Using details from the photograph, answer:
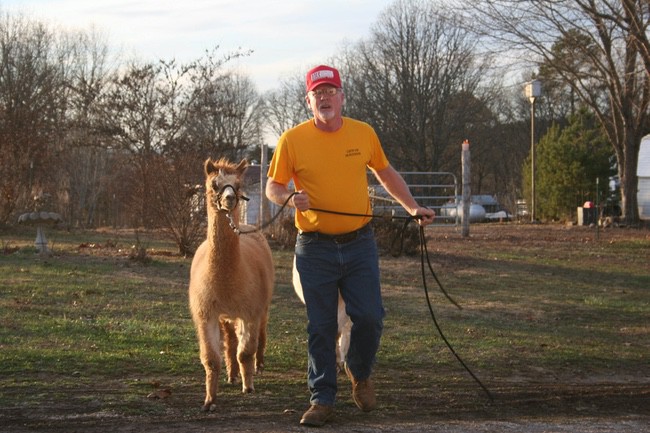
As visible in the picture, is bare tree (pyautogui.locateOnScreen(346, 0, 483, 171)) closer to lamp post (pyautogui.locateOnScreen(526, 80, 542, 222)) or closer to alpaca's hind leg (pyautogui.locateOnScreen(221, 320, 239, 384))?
lamp post (pyautogui.locateOnScreen(526, 80, 542, 222))

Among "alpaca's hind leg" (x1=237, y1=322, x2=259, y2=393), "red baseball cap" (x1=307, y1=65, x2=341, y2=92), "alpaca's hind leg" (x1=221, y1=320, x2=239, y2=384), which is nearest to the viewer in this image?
"red baseball cap" (x1=307, y1=65, x2=341, y2=92)

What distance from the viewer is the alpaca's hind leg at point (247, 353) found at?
23.3ft

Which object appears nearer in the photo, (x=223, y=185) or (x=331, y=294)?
(x=331, y=294)

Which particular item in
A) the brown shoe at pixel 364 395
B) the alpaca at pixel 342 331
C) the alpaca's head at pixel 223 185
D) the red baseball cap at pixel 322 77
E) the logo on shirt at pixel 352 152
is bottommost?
the brown shoe at pixel 364 395

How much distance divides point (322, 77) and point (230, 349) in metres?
2.66

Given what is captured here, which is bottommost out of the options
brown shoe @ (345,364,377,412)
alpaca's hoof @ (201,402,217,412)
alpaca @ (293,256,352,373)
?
alpaca's hoof @ (201,402,217,412)

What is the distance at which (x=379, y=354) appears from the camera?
29.0ft

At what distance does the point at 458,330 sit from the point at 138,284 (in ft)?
17.6

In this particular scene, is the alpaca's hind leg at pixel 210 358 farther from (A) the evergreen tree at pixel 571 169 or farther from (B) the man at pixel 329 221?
(A) the evergreen tree at pixel 571 169

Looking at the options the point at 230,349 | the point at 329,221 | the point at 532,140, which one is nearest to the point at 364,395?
the point at 329,221

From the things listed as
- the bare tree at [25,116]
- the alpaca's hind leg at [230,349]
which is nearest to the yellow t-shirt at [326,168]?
the alpaca's hind leg at [230,349]

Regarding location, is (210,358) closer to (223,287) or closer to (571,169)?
(223,287)

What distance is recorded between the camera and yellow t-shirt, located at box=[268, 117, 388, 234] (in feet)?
20.3

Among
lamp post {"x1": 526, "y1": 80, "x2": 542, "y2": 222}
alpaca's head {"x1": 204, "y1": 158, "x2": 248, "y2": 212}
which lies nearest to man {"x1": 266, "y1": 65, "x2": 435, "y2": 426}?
alpaca's head {"x1": 204, "y1": 158, "x2": 248, "y2": 212}
